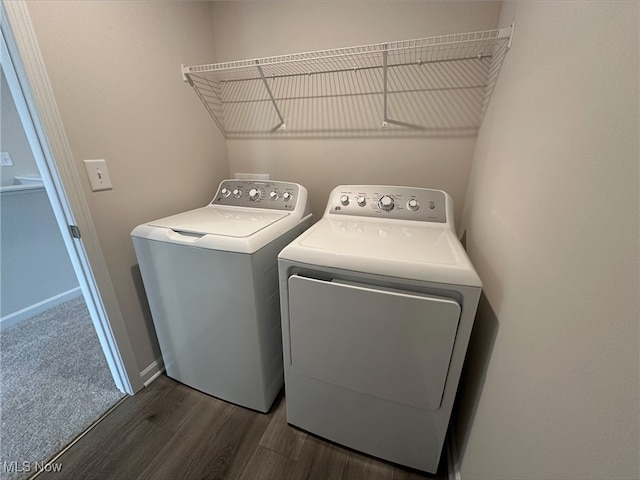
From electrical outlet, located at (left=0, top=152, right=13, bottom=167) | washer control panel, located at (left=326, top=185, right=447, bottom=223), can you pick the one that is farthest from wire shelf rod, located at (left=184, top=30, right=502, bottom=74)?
electrical outlet, located at (left=0, top=152, right=13, bottom=167)

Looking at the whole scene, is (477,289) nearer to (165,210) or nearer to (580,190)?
(580,190)

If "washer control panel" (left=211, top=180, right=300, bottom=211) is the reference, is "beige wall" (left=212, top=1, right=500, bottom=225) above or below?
above

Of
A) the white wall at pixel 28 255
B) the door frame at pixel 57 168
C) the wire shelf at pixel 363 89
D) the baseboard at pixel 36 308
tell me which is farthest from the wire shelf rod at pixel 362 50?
the baseboard at pixel 36 308

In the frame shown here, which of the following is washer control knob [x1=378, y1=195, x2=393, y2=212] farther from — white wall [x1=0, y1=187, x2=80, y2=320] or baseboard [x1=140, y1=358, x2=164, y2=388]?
white wall [x1=0, y1=187, x2=80, y2=320]

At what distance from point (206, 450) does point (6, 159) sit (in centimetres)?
280

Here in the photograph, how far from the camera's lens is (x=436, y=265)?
831 mm

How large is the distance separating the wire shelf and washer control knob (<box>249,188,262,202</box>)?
0.47 meters

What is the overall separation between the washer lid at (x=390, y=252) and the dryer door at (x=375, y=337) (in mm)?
77

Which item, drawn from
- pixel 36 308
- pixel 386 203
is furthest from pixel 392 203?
pixel 36 308

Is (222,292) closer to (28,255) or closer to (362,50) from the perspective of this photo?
(362,50)

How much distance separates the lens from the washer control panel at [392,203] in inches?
51.7

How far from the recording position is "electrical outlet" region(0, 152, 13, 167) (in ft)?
6.93

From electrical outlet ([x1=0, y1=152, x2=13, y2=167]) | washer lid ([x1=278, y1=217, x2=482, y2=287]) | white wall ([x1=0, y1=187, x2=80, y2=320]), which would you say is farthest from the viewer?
electrical outlet ([x1=0, y1=152, x2=13, y2=167])

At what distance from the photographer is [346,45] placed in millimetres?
1477
